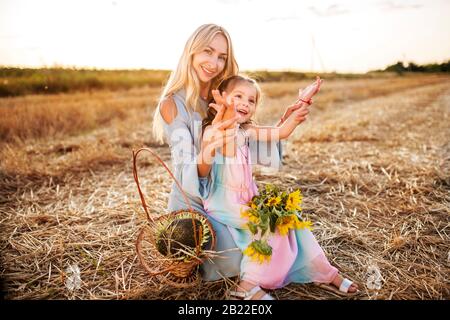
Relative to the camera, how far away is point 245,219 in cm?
209

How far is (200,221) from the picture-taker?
2025 mm

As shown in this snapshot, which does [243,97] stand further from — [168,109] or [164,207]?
[164,207]

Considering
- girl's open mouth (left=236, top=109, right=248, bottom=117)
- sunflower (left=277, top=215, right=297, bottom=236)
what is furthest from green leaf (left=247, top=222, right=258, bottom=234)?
girl's open mouth (left=236, top=109, right=248, bottom=117)

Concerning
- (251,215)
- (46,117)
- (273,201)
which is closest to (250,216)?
(251,215)

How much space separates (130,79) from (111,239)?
44.4 ft

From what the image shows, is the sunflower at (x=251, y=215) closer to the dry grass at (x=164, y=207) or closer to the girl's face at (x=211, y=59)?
the dry grass at (x=164, y=207)

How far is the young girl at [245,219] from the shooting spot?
1949mm

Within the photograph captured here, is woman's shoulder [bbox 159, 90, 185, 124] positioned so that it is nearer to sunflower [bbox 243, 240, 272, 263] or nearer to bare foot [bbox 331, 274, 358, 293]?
sunflower [bbox 243, 240, 272, 263]

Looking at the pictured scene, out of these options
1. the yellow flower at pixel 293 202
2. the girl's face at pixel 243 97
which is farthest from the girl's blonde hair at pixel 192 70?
the yellow flower at pixel 293 202

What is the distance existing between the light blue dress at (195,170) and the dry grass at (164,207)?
0.12 metres

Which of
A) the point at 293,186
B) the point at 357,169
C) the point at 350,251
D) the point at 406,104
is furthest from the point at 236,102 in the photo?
the point at 406,104

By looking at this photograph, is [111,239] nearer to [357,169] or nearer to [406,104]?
[357,169]

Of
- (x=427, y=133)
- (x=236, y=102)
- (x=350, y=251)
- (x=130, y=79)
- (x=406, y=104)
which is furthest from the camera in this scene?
(x=130, y=79)
